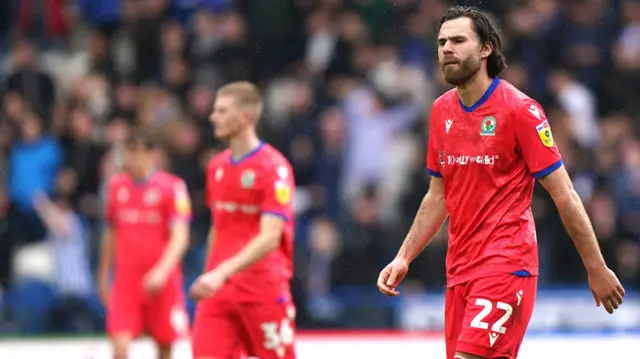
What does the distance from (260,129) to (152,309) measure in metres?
5.14

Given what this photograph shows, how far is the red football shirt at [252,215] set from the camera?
8.37 metres

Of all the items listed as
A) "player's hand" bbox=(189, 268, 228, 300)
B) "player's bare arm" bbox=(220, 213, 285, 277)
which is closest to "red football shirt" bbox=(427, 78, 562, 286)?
"player's hand" bbox=(189, 268, 228, 300)

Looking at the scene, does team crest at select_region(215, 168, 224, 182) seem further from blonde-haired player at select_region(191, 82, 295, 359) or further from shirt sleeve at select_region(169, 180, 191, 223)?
shirt sleeve at select_region(169, 180, 191, 223)

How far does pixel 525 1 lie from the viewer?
17.6 metres

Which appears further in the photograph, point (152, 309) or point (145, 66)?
point (145, 66)

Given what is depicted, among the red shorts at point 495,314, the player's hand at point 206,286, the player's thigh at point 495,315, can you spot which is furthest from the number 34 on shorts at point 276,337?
the player's thigh at point 495,315

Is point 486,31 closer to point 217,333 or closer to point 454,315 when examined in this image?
point 454,315

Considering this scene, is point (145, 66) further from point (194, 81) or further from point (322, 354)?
point (322, 354)

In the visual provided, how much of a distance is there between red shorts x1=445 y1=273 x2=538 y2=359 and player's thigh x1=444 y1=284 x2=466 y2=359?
54 mm

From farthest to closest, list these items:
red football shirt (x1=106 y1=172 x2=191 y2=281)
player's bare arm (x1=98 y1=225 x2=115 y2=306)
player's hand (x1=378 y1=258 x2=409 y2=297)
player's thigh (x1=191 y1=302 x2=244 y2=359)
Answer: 1. player's bare arm (x1=98 y1=225 x2=115 y2=306)
2. red football shirt (x1=106 y1=172 x2=191 y2=281)
3. player's thigh (x1=191 y1=302 x2=244 y2=359)
4. player's hand (x1=378 y1=258 x2=409 y2=297)

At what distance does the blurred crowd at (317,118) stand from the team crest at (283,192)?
6219mm

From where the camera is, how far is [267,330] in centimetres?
830

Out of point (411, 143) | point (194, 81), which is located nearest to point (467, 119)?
point (411, 143)

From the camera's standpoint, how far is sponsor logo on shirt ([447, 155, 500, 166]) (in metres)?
6.39
